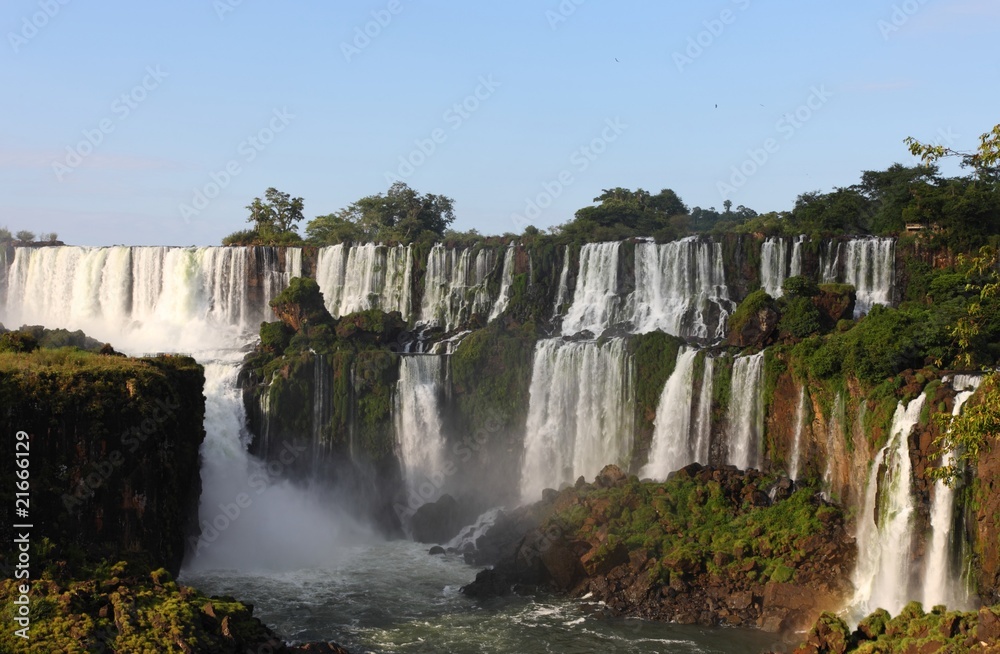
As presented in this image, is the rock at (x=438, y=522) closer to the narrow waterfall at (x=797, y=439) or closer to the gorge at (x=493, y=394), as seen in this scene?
the gorge at (x=493, y=394)

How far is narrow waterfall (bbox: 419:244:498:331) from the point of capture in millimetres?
49781

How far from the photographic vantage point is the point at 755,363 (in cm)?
3591

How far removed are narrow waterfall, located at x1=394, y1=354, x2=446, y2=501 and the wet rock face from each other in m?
6.93

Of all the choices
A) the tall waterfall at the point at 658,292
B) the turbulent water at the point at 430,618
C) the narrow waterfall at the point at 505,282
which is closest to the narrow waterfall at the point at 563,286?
the tall waterfall at the point at 658,292

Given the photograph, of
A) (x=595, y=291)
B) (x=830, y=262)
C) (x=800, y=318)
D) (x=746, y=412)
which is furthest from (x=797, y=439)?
(x=595, y=291)

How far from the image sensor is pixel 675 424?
37.8 meters

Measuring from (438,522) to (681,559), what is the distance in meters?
10.2

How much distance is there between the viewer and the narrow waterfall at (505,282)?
1943 inches

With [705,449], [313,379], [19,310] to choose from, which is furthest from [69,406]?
[19,310]

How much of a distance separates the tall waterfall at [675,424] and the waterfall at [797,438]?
362 centimetres

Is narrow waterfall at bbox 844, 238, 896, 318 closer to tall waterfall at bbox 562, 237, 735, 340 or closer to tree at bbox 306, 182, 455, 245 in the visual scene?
tall waterfall at bbox 562, 237, 735, 340

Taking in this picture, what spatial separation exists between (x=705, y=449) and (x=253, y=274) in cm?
2417

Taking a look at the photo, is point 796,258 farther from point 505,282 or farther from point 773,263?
point 505,282

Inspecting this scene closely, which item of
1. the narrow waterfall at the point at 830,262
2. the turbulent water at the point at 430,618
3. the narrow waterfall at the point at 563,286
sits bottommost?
the turbulent water at the point at 430,618
